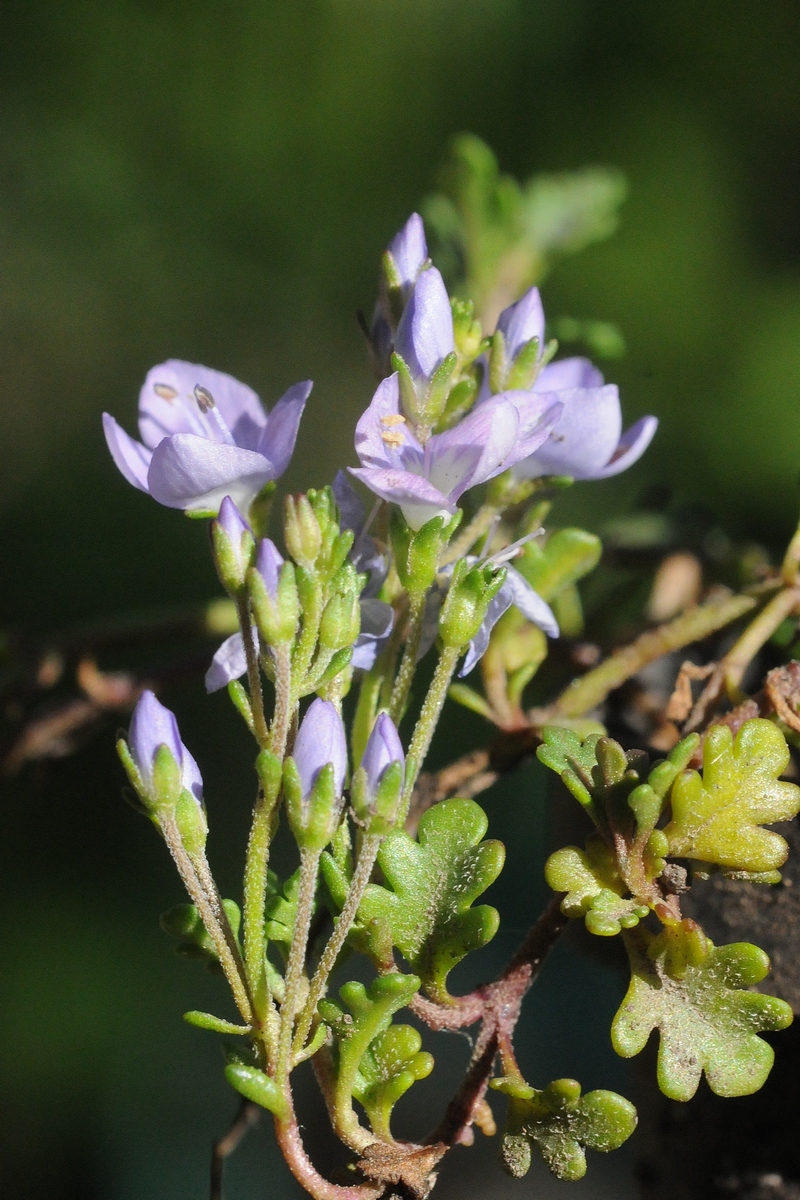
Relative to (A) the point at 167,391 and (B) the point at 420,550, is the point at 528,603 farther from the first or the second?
(A) the point at 167,391

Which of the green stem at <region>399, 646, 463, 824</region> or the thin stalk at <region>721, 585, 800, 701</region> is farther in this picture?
the thin stalk at <region>721, 585, 800, 701</region>

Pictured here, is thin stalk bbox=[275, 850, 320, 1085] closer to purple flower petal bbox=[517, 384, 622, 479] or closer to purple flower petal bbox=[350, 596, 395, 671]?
purple flower petal bbox=[350, 596, 395, 671]

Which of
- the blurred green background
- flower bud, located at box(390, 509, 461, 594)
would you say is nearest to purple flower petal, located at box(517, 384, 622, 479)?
flower bud, located at box(390, 509, 461, 594)

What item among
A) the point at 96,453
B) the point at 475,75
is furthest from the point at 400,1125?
the point at 475,75

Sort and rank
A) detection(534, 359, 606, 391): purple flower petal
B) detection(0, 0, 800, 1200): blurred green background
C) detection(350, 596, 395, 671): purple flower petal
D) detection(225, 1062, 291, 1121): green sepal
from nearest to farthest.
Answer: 1. detection(225, 1062, 291, 1121): green sepal
2. detection(350, 596, 395, 671): purple flower petal
3. detection(534, 359, 606, 391): purple flower petal
4. detection(0, 0, 800, 1200): blurred green background

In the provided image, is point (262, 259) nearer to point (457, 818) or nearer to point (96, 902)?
point (96, 902)

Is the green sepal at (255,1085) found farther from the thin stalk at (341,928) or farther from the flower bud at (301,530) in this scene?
the flower bud at (301,530)
